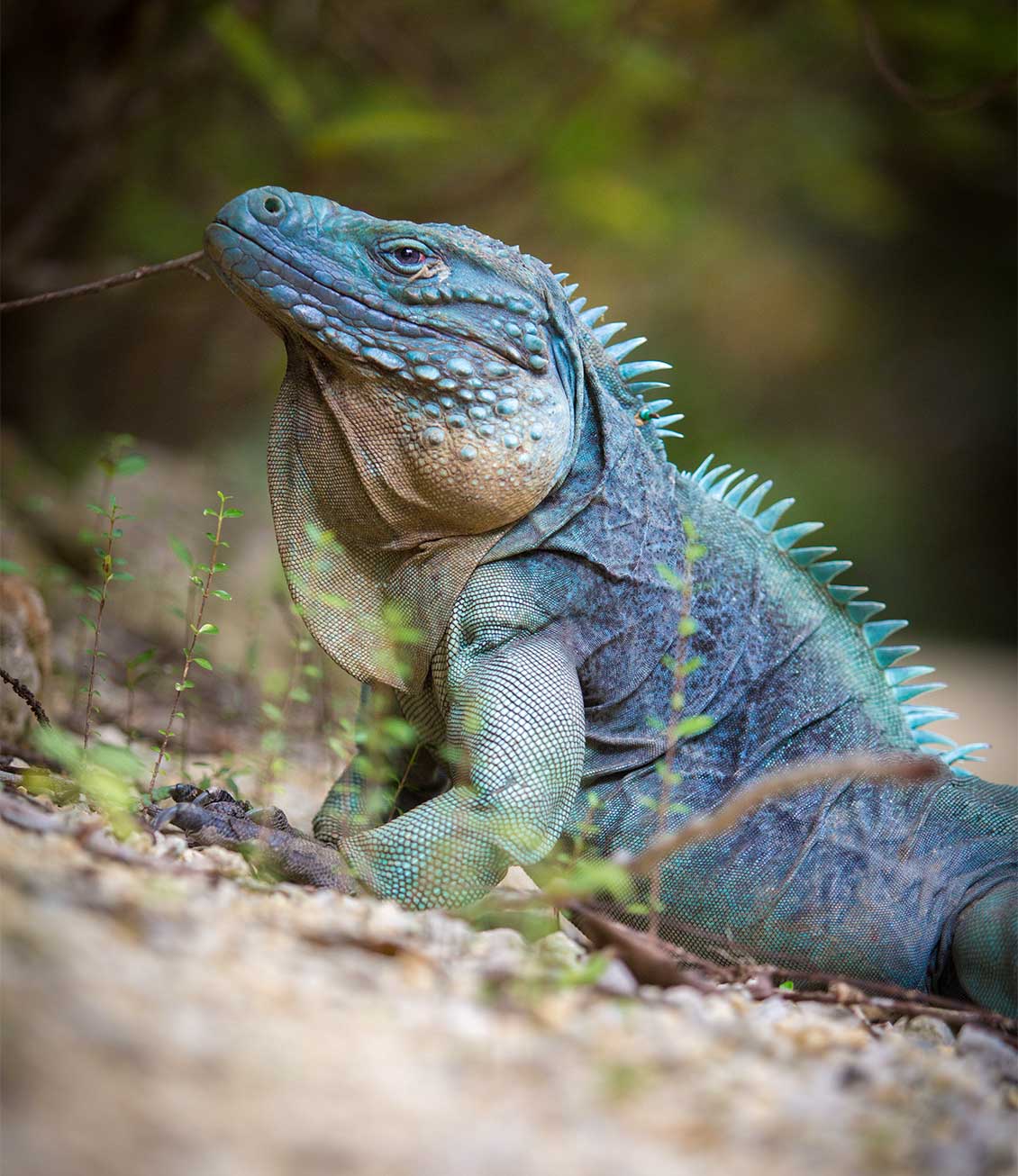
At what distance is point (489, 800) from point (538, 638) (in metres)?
0.62

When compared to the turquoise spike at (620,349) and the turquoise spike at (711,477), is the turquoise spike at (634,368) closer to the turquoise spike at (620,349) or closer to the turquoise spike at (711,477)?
the turquoise spike at (620,349)

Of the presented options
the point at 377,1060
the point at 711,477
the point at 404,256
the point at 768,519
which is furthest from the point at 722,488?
the point at 377,1060

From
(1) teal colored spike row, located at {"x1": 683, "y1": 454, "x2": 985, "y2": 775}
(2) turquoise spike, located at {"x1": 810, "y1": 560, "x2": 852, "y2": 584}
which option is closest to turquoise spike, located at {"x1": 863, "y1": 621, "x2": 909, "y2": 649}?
(1) teal colored spike row, located at {"x1": 683, "y1": 454, "x2": 985, "y2": 775}

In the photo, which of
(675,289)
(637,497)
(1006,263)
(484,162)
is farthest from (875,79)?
(637,497)

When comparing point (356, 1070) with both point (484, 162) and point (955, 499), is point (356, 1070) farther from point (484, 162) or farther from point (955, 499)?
point (955, 499)

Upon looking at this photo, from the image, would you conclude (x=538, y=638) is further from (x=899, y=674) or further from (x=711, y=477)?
(x=899, y=674)

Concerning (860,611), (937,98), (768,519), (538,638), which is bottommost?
(538,638)

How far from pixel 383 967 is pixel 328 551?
1.86 metres

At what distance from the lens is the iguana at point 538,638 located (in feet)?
12.2

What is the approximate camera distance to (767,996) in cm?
339

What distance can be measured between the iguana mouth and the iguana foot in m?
1.57

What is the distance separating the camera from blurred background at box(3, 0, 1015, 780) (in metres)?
9.09

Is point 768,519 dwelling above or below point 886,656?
above

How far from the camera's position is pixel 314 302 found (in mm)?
3889
